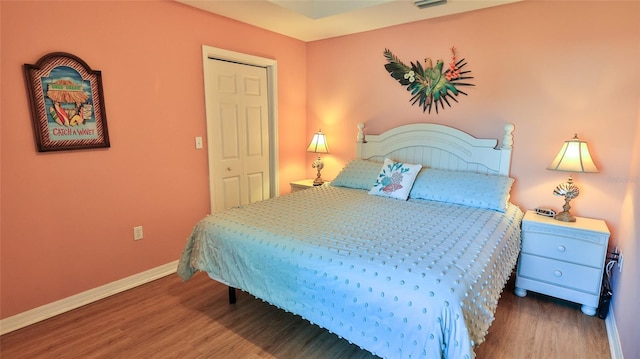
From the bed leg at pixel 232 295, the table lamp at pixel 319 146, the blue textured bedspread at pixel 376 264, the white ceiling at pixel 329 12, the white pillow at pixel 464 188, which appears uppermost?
the white ceiling at pixel 329 12

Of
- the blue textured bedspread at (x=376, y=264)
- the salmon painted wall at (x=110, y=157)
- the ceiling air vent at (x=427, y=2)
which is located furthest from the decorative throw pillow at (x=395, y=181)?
the salmon painted wall at (x=110, y=157)

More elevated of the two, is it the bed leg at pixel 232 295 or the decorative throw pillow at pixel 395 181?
the decorative throw pillow at pixel 395 181

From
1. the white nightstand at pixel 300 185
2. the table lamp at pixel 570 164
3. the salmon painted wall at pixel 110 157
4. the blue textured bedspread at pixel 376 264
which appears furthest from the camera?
the white nightstand at pixel 300 185

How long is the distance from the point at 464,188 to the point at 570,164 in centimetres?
73

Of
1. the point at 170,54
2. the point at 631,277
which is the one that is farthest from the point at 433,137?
the point at 170,54

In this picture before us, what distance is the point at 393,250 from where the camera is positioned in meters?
1.70

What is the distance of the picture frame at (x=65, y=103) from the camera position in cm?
211

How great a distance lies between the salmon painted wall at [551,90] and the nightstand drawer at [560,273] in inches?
6.7

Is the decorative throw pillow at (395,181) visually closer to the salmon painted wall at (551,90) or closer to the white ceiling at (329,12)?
the salmon painted wall at (551,90)

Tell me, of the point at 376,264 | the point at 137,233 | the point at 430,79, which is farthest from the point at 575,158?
the point at 137,233

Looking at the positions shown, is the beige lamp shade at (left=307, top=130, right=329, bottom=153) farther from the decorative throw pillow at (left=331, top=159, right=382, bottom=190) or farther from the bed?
the bed

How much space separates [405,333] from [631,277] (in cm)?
141

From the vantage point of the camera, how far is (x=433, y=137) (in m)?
3.21

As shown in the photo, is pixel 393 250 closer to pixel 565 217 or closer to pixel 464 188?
pixel 464 188
